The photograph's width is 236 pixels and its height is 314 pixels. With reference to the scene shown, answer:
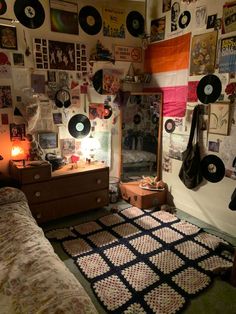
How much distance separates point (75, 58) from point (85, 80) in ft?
0.91

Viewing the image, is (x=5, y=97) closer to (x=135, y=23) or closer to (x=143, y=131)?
(x=143, y=131)

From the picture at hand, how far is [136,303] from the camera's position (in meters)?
1.75

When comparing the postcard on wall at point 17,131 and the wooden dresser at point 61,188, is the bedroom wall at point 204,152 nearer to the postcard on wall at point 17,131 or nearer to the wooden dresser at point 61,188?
the wooden dresser at point 61,188

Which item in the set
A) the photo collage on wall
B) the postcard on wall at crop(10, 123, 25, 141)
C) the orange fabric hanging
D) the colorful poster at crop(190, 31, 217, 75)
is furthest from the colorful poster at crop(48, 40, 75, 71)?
the colorful poster at crop(190, 31, 217, 75)

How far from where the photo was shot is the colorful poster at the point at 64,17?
281cm

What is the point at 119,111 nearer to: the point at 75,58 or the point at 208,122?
the point at 75,58

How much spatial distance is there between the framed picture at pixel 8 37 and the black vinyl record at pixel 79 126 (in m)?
1.01

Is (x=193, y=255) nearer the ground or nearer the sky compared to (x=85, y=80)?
nearer the ground

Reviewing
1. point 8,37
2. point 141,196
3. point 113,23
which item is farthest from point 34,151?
point 113,23

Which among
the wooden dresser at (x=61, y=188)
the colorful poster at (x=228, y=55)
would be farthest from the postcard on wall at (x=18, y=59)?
the colorful poster at (x=228, y=55)

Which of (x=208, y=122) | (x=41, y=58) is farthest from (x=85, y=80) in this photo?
(x=208, y=122)

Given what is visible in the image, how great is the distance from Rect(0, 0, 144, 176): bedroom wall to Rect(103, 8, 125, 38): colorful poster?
0.15 feet

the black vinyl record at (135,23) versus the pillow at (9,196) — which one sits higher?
the black vinyl record at (135,23)

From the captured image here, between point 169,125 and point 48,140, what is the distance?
1.52 metres
